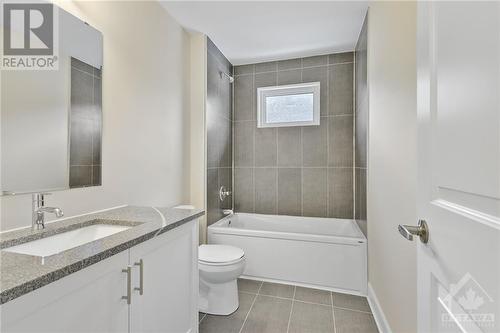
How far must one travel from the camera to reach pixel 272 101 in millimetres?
3389

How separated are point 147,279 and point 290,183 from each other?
242 cm

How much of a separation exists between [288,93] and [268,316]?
8.41ft

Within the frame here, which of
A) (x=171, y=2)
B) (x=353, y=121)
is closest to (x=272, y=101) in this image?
(x=353, y=121)

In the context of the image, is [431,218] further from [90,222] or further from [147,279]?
[90,222]

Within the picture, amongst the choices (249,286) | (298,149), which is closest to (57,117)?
(249,286)

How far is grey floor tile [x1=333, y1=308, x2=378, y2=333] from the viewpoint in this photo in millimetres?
1800

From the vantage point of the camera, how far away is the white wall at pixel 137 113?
149 cm

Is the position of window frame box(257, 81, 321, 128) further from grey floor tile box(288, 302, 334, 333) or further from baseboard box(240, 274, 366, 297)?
grey floor tile box(288, 302, 334, 333)

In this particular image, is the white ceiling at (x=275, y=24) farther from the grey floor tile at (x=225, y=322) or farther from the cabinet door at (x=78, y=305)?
the grey floor tile at (x=225, y=322)

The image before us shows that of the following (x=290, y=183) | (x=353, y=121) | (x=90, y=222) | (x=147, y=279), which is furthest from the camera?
(x=290, y=183)

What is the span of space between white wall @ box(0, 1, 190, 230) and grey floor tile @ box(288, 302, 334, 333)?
1.42m
